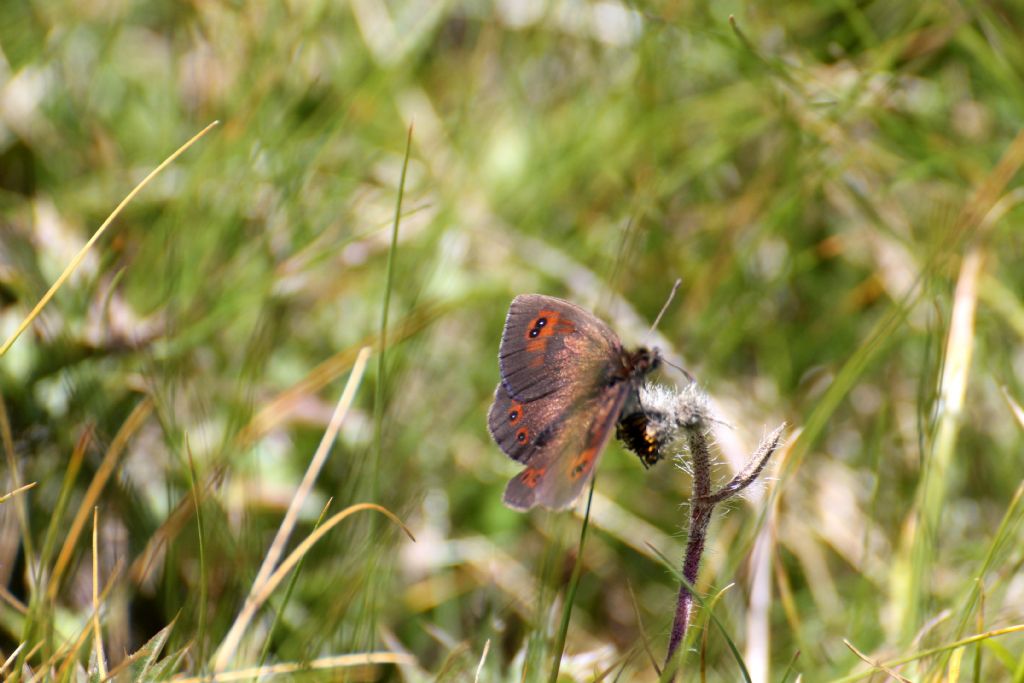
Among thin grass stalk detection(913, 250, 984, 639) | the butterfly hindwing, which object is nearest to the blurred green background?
thin grass stalk detection(913, 250, 984, 639)

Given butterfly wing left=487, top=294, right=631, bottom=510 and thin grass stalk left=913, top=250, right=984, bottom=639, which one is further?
thin grass stalk left=913, top=250, right=984, bottom=639

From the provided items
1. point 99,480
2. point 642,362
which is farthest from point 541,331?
point 99,480

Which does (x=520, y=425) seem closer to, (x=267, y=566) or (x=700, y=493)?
(x=700, y=493)

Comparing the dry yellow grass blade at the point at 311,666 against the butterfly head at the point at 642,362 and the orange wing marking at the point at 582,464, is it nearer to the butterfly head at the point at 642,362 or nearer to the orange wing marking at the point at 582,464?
the orange wing marking at the point at 582,464

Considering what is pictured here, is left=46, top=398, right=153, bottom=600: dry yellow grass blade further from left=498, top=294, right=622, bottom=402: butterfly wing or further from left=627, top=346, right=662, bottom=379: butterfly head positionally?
left=627, top=346, right=662, bottom=379: butterfly head

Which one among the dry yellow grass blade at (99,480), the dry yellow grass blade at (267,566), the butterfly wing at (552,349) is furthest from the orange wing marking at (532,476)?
the dry yellow grass blade at (99,480)

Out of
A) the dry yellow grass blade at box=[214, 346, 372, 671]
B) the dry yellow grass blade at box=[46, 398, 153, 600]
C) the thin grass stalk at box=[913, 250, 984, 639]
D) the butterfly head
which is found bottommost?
the thin grass stalk at box=[913, 250, 984, 639]

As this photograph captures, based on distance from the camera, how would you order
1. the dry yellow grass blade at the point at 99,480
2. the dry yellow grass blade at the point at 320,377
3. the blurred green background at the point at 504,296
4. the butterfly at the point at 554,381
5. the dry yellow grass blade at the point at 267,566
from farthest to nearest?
the dry yellow grass blade at the point at 320,377
the blurred green background at the point at 504,296
the dry yellow grass blade at the point at 99,480
the dry yellow grass blade at the point at 267,566
the butterfly at the point at 554,381
